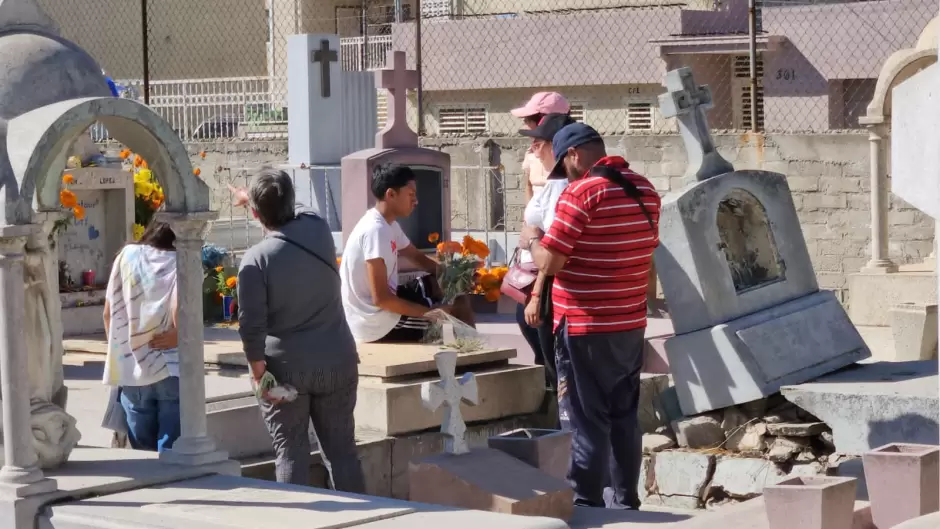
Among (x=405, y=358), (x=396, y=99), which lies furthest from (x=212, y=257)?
(x=405, y=358)

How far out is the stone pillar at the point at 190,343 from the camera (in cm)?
578

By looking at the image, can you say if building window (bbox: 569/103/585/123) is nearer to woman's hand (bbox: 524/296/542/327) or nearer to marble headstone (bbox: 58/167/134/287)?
marble headstone (bbox: 58/167/134/287)

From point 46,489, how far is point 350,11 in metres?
28.8

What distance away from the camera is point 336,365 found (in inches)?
235

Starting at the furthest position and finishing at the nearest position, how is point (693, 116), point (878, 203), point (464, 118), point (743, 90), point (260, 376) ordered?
1. point (464, 118)
2. point (743, 90)
3. point (878, 203)
4. point (693, 116)
5. point (260, 376)

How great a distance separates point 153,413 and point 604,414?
1.94 m

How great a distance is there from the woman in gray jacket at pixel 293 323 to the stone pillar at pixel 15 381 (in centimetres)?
87

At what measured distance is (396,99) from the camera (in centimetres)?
1165

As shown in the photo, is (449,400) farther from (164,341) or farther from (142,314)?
(142,314)

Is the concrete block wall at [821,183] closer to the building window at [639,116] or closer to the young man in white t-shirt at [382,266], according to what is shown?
the young man in white t-shirt at [382,266]

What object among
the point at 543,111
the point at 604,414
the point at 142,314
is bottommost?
the point at 604,414

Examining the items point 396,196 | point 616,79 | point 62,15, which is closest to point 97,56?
point 62,15

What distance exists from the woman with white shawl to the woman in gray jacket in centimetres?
60

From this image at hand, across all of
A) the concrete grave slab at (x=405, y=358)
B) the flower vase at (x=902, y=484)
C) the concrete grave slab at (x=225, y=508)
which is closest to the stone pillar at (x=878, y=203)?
the concrete grave slab at (x=405, y=358)
